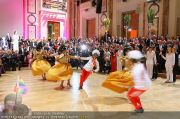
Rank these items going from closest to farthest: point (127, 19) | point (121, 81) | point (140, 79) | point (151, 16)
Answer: point (140, 79)
point (121, 81)
point (151, 16)
point (127, 19)

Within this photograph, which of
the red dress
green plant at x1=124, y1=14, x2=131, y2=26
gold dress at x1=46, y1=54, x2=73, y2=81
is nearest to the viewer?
gold dress at x1=46, y1=54, x2=73, y2=81

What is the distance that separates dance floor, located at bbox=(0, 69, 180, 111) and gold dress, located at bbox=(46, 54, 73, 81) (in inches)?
14.8

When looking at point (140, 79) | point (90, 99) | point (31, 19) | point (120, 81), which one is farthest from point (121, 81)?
point (31, 19)

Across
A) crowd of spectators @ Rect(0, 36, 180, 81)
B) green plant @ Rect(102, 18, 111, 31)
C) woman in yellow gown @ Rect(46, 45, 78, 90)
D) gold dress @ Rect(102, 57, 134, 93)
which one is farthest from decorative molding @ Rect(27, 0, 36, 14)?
gold dress @ Rect(102, 57, 134, 93)

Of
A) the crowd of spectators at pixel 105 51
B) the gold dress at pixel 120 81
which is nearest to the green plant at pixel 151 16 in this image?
the crowd of spectators at pixel 105 51

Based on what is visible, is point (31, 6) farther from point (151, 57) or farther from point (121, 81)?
point (121, 81)

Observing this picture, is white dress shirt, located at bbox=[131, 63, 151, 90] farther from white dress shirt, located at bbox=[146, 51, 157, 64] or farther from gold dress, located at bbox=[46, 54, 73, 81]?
white dress shirt, located at bbox=[146, 51, 157, 64]

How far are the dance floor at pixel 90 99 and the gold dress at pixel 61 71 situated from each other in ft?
1.23

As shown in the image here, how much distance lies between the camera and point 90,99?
723 cm

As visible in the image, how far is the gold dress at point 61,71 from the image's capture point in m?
8.42

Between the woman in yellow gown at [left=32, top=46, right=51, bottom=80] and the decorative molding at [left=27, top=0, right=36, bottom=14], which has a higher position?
the decorative molding at [left=27, top=0, right=36, bottom=14]

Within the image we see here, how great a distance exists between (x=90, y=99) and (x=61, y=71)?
1.61 metres

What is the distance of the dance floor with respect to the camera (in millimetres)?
6355

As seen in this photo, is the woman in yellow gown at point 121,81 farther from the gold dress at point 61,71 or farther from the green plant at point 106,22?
the green plant at point 106,22
